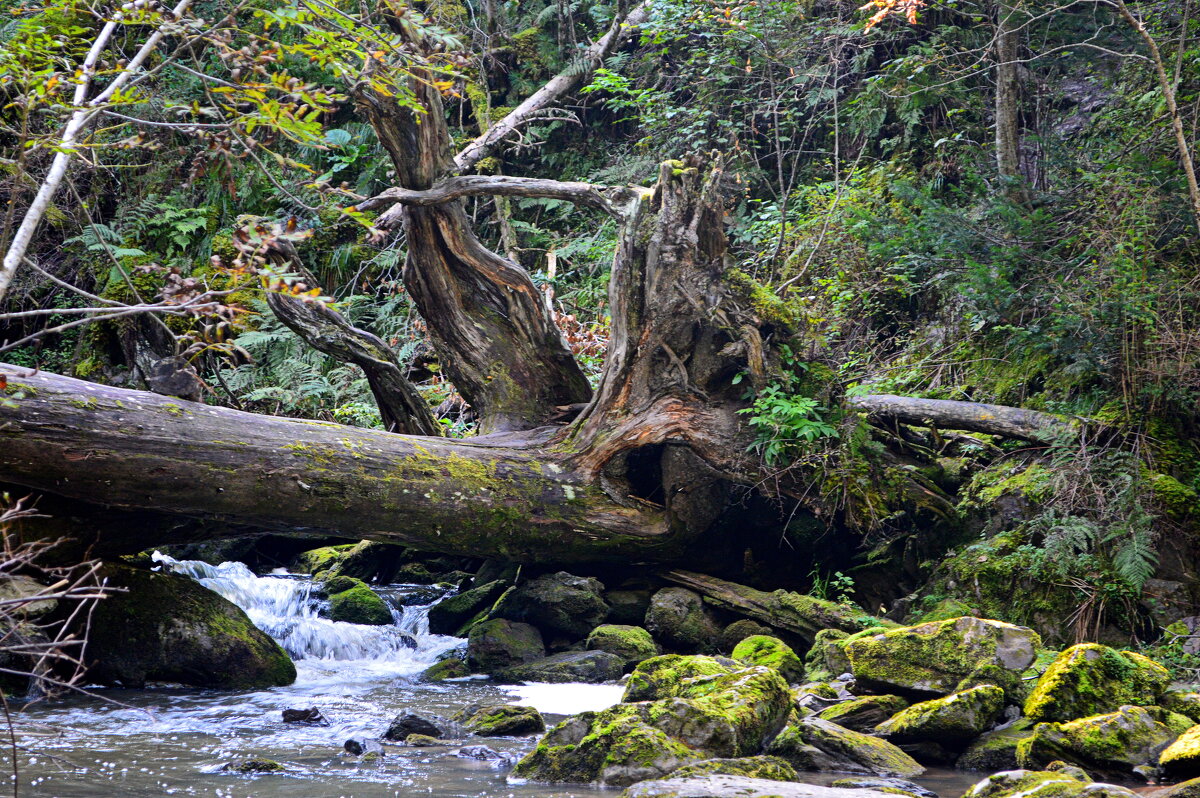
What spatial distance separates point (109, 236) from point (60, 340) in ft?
10.4

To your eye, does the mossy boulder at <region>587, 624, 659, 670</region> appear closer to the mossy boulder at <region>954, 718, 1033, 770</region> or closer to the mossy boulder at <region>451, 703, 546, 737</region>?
the mossy boulder at <region>451, 703, 546, 737</region>

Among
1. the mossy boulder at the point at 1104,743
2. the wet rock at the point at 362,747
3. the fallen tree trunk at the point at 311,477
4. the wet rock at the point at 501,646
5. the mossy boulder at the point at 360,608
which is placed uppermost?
the fallen tree trunk at the point at 311,477

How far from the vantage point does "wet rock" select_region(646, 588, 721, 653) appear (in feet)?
26.5

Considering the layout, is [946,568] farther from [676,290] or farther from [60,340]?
[60,340]

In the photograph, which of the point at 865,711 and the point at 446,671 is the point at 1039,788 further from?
the point at 446,671

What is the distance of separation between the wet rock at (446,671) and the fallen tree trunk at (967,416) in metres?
4.16

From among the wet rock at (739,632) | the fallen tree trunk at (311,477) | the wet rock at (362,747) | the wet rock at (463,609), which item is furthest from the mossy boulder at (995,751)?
the wet rock at (463,609)

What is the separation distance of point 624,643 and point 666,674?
6.78 feet

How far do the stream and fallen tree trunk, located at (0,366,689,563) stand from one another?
126 centimetres

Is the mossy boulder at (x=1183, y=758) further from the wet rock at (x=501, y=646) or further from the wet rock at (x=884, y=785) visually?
A: the wet rock at (x=501, y=646)

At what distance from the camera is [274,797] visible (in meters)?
4.33

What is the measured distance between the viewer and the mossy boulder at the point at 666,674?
19.2ft

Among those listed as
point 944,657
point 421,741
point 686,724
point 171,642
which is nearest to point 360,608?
point 171,642

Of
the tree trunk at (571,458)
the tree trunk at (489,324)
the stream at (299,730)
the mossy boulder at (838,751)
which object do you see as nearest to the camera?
the stream at (299,730)
